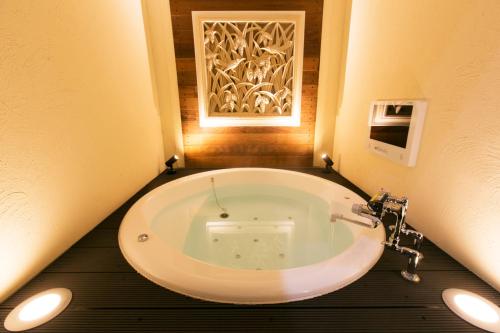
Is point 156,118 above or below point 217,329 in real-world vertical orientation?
above

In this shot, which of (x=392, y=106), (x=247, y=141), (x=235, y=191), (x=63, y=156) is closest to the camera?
(x=63, y=156)

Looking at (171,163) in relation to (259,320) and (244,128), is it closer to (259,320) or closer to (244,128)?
(244,128)

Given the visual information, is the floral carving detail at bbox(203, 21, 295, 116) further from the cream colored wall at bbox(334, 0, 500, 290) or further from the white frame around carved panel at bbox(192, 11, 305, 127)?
the cream colored wall at bbox(334, 0, 500, 290)

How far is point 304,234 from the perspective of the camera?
5.58 ft

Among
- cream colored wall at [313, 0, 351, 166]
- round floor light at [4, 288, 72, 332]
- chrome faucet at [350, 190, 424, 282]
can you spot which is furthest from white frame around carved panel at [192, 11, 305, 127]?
round floor light at [4, 288, 72, 332]

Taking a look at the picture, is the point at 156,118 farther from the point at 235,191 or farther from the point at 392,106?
the point at 392,106

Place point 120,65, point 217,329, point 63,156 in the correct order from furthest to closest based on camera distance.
→ point 120,65, point 63,156, point 217,329

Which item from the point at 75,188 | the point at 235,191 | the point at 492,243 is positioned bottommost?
the point at 235,191

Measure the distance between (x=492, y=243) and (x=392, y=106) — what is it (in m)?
0.83

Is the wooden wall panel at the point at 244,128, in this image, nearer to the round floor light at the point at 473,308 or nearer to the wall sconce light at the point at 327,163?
the wall sconce light at the point at 327,163

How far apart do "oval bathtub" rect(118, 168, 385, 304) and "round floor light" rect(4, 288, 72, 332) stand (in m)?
0.25

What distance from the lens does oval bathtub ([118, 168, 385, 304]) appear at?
2.71 feet

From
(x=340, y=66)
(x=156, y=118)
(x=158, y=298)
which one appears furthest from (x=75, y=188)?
(x=340, y=66)

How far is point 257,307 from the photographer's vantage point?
0.78 m
